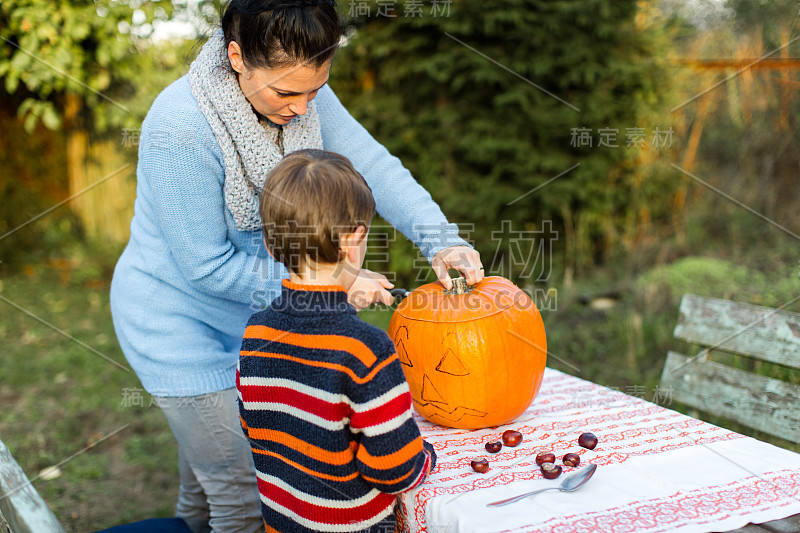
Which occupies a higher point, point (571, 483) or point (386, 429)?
point (386, 429)

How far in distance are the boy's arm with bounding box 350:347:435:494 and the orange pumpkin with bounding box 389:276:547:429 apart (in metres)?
0.44

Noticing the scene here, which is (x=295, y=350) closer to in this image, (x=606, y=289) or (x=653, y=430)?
(x=653, y=430)

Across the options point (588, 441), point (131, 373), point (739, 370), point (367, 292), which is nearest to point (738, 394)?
point (739, 370)

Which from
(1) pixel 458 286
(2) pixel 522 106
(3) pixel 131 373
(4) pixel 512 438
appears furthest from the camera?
(2) pixel 522 106

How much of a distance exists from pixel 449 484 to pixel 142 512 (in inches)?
85.6

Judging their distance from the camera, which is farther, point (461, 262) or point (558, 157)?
point (558, 157)

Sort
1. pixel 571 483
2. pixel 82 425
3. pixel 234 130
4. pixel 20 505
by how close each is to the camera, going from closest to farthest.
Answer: pixel 571 483, pixel 20 505, pixel 234 130, pixel 82 425

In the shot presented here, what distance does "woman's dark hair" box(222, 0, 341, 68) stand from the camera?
150 centimetres

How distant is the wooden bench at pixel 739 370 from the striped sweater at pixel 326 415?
130 centimetres

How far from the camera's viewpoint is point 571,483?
1338 millimetres

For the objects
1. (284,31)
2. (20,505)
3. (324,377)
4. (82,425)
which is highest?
(284,31)

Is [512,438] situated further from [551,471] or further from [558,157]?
[558,157]

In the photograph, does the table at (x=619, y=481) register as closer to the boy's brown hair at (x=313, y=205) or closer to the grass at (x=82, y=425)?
the boy's brown hair at (x=313, y=205)

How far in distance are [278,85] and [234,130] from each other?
0.20m
